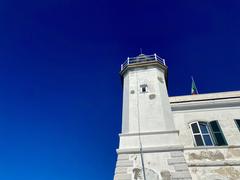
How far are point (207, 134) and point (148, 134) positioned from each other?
4080 millimetres

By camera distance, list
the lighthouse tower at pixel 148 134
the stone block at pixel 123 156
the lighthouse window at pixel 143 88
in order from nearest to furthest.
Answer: the lighthouse tower at pixel 148 134
the stone block at pixel 123 156
the lighthouse window at pixel 143 88

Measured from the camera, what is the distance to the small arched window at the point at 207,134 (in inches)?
466

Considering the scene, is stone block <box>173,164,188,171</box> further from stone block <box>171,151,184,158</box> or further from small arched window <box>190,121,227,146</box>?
small arched window <box>190,121,227,146</box>

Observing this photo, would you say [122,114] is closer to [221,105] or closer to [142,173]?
[142,173]

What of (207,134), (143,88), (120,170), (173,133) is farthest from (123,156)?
(143,88)

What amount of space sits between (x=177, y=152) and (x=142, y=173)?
2266 millimetres

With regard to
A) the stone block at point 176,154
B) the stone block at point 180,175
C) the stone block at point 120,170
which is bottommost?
the stone block at point 180,175

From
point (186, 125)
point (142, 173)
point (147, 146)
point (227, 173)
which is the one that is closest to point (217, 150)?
point (227, 173)

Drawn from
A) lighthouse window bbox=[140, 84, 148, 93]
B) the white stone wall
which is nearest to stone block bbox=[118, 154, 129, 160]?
the white stone wall

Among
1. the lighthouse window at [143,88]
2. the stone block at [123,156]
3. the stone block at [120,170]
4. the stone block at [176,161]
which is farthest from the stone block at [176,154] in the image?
the lighthouse window at [143,88]

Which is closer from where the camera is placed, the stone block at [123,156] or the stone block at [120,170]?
the stone block at [120,170]

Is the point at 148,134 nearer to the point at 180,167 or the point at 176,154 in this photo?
the point at 176,154

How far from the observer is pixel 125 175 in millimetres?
9672

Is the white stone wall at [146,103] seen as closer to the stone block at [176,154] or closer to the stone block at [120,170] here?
the stone block at [176,154]
